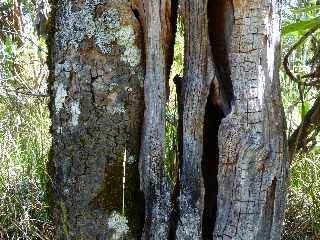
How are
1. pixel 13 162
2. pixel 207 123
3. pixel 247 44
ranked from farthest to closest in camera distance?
pixel 13 162 < pixel 207 123 < pixel 247 44

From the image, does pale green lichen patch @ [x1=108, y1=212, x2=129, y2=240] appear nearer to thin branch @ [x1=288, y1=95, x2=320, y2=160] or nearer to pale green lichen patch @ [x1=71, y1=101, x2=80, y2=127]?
pale green lichen patch @ [x1=71, y1=101, x2=80, y2=127]

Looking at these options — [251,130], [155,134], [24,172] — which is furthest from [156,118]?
[24,172]

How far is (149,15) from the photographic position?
1774mm

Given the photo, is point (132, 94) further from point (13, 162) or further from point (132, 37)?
point (13, 162)

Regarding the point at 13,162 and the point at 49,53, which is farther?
the point at 13,162

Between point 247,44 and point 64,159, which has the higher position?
point 247,44

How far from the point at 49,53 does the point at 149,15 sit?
39 cm

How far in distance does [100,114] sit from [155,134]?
0.62 ft

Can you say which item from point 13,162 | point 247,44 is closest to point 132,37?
point 247,44

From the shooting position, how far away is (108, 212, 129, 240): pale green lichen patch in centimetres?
179

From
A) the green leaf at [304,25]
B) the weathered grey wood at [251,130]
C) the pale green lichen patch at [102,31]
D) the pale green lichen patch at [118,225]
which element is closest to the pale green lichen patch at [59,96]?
the pale green lichen patch at [102,31]

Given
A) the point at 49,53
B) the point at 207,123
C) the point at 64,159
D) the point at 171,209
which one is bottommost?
the point at 171,209

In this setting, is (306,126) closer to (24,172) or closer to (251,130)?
(251,130)

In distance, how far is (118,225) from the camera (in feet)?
5.90
